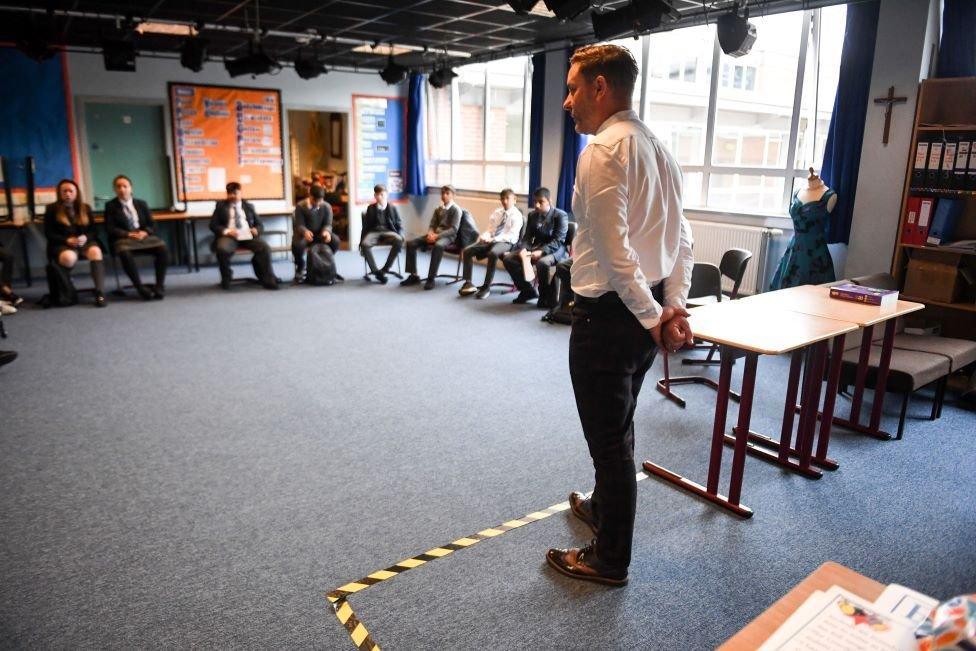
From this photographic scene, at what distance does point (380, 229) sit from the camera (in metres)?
8.30

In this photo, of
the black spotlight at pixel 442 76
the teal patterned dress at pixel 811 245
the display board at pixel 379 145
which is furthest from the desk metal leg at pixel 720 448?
the display board at pixel 379 145

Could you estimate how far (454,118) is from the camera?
33.6 feet

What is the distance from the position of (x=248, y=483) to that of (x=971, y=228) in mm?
4812

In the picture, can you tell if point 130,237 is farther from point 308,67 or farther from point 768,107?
point 768,107

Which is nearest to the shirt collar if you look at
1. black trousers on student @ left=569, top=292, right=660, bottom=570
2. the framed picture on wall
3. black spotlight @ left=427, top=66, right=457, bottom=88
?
black trousers on student @ left=569, top=292, right=660, bottom=570

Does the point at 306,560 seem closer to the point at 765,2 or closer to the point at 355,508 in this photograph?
the point at 355,508

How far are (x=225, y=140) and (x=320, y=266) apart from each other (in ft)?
9.34

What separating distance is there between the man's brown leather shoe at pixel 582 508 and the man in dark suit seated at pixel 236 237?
5615 mm

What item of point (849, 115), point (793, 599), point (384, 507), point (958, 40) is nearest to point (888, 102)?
point (849, 115)

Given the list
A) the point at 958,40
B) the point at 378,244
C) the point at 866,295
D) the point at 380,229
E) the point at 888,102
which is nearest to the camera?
the point at 866,295

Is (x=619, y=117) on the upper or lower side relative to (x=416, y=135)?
lower

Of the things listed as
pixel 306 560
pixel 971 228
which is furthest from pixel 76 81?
pixel 971 228

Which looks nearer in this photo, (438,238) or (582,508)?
(582,508)

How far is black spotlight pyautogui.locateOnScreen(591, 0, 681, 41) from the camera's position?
15.6 feet
